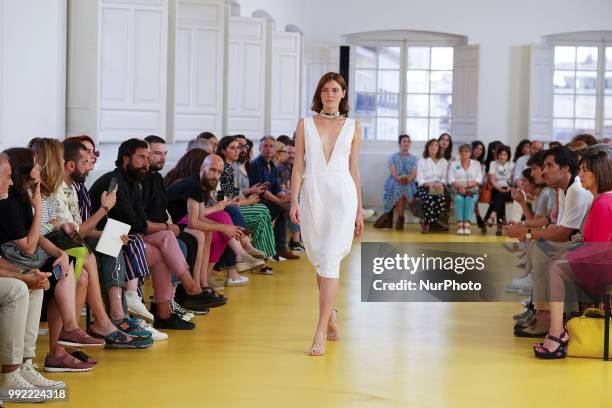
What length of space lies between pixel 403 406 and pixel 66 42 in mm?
4080

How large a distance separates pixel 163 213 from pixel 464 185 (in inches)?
305

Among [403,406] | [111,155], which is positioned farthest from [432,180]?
[403,406]

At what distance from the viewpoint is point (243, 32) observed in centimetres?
1204

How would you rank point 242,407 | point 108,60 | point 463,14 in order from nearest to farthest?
point 242,407 < point 108,60 < point 463,14

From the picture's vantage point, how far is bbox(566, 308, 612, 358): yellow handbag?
18.2 ft

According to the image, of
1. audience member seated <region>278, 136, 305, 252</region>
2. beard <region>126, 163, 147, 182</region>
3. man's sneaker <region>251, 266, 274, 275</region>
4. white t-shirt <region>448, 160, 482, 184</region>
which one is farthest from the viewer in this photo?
white t-shirt <region>448, 160, 482, 184</region>

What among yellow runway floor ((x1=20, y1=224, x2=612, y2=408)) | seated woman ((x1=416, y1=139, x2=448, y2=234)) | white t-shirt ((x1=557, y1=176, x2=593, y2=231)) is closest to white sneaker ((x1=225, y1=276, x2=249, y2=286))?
yellow runway floor ((x1=20, y1=224, x2=612, y2=408))

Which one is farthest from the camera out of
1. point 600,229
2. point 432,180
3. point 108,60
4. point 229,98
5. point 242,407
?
point 432,180

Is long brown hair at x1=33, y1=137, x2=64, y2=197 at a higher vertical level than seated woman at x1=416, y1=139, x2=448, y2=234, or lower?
higher

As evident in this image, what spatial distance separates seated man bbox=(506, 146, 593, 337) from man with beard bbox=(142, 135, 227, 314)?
1.95 meters

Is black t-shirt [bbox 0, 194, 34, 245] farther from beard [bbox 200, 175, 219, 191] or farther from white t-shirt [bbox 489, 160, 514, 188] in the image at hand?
white t-shirt [bbox 489, 160, 514, 188]

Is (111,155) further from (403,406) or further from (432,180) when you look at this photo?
(432,180)

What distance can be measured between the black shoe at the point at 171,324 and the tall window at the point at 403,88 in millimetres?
10461

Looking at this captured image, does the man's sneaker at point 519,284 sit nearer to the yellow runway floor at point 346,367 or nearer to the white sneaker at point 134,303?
the yellow runway floor at point 346,367
